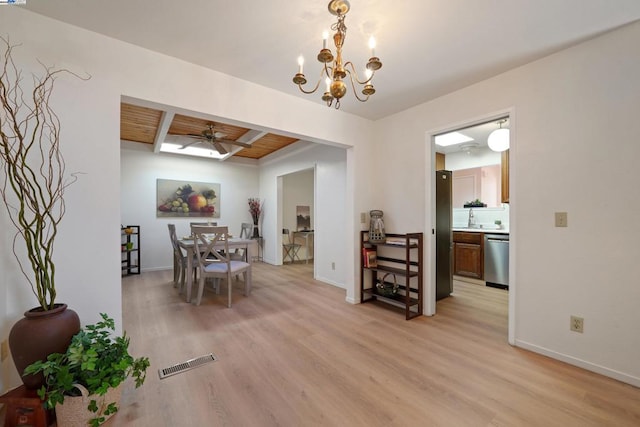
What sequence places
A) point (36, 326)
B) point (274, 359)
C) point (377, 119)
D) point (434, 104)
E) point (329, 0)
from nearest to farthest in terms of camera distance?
point (36, 326)
point (329, 0)
point (274, 359)
point (434, 104)
point (377, 119)

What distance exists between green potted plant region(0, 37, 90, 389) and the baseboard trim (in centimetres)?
341

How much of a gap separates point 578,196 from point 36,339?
12.2ft

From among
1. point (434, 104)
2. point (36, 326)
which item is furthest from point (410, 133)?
point (36, 326)

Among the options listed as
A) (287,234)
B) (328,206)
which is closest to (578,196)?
(328,206)

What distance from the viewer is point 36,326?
4.78 ft

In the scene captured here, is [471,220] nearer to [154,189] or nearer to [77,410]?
[77,410]

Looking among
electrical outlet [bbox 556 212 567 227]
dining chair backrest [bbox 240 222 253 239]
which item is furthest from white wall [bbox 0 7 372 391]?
electrical outlet [bbox 556 212 567 227]

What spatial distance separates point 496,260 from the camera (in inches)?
166

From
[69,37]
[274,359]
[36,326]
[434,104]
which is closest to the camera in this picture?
[36,326]

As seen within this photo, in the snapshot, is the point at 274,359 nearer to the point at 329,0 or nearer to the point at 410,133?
the point at 329,0

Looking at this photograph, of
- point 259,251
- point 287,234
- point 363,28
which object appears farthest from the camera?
point 259,251

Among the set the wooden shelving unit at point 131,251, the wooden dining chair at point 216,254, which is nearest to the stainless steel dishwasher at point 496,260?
the wooden dining chair at point 216,254

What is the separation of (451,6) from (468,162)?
4.54 metres

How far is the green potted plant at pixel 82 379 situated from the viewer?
1325 millimetres
